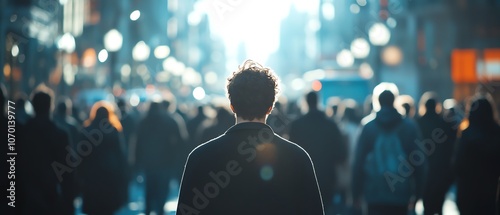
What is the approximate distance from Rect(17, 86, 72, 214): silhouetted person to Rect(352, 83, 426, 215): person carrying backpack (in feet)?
9.81

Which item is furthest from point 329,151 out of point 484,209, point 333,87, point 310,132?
point 333,87

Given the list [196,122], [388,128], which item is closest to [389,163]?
[388,128]

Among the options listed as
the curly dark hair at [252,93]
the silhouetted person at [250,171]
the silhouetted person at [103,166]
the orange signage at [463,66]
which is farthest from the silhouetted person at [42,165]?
the orange signage at [463,66]

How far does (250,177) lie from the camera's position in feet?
13.2

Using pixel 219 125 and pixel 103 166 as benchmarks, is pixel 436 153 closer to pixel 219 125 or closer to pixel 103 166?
pixel 219 125

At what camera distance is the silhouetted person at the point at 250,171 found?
4.02 m

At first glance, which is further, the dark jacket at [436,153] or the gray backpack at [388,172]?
the dark jacket at [436,153]

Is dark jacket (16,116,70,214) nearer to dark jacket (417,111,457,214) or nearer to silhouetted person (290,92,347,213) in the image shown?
silhouetted person (290,92,347,213)

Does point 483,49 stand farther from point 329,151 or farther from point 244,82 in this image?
point 244,82

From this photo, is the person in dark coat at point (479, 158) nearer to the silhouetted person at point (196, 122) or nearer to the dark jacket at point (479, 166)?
the dark jacket at point (479, 166)

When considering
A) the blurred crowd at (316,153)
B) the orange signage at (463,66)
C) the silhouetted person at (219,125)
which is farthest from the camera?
the orange signage at (463,66)

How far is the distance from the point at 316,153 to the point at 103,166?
2.76 meters

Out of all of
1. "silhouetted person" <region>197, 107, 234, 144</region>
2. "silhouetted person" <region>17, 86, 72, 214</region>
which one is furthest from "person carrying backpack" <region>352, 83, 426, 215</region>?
"silhouetted person" <region>197, 107, 234, 144</region>

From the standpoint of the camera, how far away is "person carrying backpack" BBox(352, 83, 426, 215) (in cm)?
814
